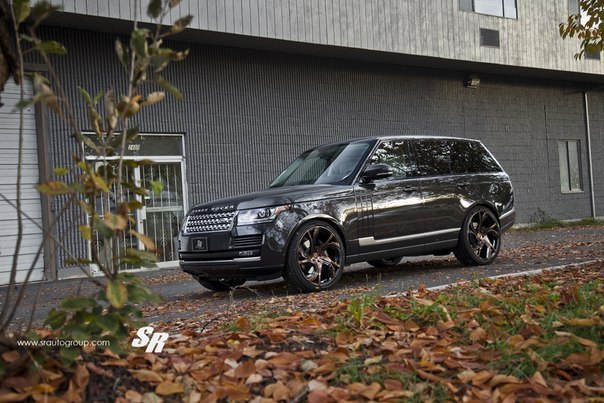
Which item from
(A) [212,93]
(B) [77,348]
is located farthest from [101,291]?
(A) [212,93]

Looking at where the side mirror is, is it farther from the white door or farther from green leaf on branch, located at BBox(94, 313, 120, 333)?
the white door

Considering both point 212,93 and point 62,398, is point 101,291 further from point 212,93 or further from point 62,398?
point 212,93

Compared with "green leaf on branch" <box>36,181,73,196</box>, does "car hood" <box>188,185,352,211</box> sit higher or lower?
lower

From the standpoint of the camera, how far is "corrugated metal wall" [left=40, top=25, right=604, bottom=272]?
13.3 m

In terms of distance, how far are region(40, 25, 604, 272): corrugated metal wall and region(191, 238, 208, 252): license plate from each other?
4972mm

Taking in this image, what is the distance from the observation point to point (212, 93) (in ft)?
46.9

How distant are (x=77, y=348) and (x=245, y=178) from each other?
11.9 m

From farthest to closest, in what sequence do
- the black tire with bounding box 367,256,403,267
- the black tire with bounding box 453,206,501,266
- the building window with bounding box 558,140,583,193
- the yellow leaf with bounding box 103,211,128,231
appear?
the building window with bounding box 558,140,583,193 → the black tire with bounding box 367,256,403,267 → the black tire with bounding box 453,206,501,266 → the yellow leaf with bounding box 103,211,128,231

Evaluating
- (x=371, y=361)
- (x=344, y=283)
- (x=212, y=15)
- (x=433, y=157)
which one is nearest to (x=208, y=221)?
(x=344, y=283)

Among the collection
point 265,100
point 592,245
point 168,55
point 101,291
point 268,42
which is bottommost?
point 592,245

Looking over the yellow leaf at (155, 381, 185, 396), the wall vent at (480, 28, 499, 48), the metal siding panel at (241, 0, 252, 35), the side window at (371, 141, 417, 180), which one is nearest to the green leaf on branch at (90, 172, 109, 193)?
the yellow leaf at (155, 381, 185, 396)

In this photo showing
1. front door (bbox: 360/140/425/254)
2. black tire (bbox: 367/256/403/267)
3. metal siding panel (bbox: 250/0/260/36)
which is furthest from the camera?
metal siding panel (bbox: 250/0/260/36)

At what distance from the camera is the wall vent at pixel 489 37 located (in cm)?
1795

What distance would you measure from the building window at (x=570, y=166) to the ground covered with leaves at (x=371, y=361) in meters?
18.9
